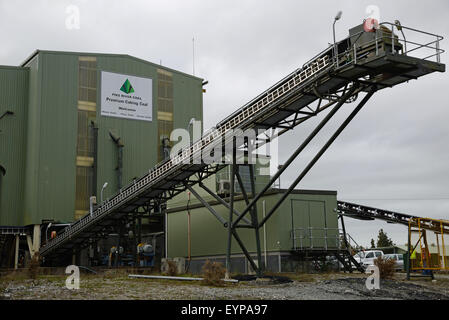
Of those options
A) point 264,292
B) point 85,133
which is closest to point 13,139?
point 85,133

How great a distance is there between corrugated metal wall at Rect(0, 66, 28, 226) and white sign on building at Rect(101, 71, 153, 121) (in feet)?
22.9

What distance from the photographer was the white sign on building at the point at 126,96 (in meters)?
47.1

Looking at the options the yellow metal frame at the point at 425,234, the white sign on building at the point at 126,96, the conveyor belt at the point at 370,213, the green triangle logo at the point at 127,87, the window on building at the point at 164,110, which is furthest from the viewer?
the window on building at the point at 164,110

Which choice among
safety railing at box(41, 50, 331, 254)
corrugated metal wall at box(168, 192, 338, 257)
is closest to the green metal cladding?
safety railing at box(41, 50, 331, 254)

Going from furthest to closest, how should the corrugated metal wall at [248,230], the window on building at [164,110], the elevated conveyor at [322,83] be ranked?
1. the window on building at [164,110]
2. the corrugated metal wall at [248,230]
3. the elevated conveyor at [322,83]

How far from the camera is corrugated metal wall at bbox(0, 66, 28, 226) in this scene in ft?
144

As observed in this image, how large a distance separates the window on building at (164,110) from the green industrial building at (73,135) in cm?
9

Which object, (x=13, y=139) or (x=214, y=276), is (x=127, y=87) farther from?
(x=214, y=276)

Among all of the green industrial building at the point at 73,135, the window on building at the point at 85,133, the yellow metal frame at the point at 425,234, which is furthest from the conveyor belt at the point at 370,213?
the window on building at the point at 85,133

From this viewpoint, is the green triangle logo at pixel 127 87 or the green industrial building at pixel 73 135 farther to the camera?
the green triangle logo at pixel 127 87

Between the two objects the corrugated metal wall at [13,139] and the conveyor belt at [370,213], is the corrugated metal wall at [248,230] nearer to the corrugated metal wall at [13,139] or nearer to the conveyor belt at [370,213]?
the conveyor belt at [370,213]

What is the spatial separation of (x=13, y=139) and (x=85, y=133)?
6.05 m

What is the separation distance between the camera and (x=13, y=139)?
45312 millimetres
